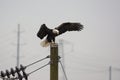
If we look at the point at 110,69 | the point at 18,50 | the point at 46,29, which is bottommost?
the point at 110,69

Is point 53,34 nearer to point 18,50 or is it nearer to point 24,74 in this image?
point 24,74

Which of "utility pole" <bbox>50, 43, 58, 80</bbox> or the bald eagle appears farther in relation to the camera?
the bald eagle

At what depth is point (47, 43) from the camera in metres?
11.6

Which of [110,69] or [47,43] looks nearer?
[47,43]

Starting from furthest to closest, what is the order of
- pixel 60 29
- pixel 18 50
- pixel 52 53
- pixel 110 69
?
pixel 110 69, pixel 18 50, pixel 60 29, pixel 52 53

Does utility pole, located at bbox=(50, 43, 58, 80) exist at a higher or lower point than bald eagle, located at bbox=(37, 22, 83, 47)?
lower

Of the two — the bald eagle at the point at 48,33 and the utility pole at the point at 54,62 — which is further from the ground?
the bald eagle at the point at 48,33

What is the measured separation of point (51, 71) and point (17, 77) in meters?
0.96

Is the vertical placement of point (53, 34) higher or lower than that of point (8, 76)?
higher

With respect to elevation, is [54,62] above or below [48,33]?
below

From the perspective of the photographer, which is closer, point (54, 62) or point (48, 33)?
point (54, 62)

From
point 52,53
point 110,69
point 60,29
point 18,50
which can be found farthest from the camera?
point 110,69

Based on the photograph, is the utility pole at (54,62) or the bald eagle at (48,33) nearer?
the utility pole at (54,62)

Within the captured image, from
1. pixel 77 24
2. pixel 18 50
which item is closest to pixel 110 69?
pixel 18 50
